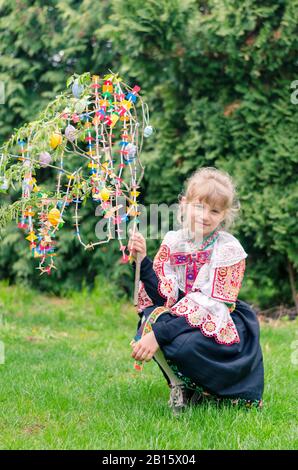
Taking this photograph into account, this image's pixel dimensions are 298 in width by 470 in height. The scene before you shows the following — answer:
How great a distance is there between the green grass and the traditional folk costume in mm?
162

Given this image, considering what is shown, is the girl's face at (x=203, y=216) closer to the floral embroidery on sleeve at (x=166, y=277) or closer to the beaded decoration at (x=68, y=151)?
the floral embroidery on sleeve at (x=166, y=277)

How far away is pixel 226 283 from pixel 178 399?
0.61 metres

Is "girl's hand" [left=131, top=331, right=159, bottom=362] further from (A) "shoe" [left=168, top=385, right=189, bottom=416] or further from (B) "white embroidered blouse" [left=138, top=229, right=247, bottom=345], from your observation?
(A) "shoe" [left=168, top=385, right=189, bottom=416]

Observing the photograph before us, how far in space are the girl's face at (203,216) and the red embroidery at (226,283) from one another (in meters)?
0.23

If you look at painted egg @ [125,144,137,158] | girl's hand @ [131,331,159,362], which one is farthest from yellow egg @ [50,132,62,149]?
girl's hand @ [131,331,159,362]

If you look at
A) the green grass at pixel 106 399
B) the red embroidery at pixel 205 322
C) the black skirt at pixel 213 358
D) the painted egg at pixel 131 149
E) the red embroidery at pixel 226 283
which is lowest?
the green grass at pixel 106 399

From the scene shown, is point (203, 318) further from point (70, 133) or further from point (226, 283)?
point (70, 133)

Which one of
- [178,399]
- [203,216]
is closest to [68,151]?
[203,216]

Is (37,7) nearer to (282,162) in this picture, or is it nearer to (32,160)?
(282,162)

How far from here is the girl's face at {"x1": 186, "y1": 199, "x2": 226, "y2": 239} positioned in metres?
3.50

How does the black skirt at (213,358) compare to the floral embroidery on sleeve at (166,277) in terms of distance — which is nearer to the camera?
the black skirt at (213,358)

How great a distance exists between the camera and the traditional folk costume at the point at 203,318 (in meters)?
3.28

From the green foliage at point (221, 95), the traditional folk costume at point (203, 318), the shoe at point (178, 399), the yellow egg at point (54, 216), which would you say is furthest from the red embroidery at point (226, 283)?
the green foliage at point (221, 95)
